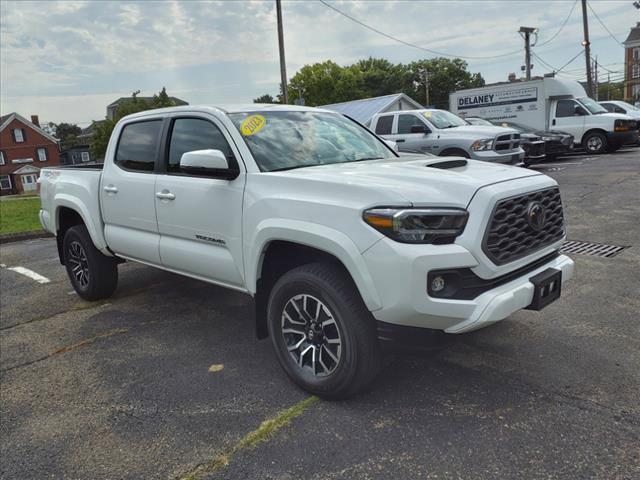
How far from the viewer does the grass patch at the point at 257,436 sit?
258cm

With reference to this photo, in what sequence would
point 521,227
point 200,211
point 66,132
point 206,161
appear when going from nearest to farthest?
point 521,227, point 206,161, point 200,211, point 66,132

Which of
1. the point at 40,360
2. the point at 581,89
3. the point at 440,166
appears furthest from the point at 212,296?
the point at 581,89

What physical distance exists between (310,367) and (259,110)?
1.98 metres

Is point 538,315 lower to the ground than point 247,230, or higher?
lower

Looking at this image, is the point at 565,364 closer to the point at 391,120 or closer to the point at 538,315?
the point at 538,315

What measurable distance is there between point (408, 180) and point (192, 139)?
1894 millimetres

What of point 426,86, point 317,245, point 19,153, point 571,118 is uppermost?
point 426,86

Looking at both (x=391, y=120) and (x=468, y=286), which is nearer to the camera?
(x=468, y=286)

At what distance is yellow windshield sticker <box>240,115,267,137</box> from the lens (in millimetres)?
3662

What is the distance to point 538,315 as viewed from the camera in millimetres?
4227

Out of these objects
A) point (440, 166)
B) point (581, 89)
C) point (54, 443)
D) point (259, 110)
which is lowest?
point (54, 443)

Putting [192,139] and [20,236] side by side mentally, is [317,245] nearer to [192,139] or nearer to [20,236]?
[192,139]

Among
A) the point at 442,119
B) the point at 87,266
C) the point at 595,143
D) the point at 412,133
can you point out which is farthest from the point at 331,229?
the point at 595,143

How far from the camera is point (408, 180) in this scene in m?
2.92
